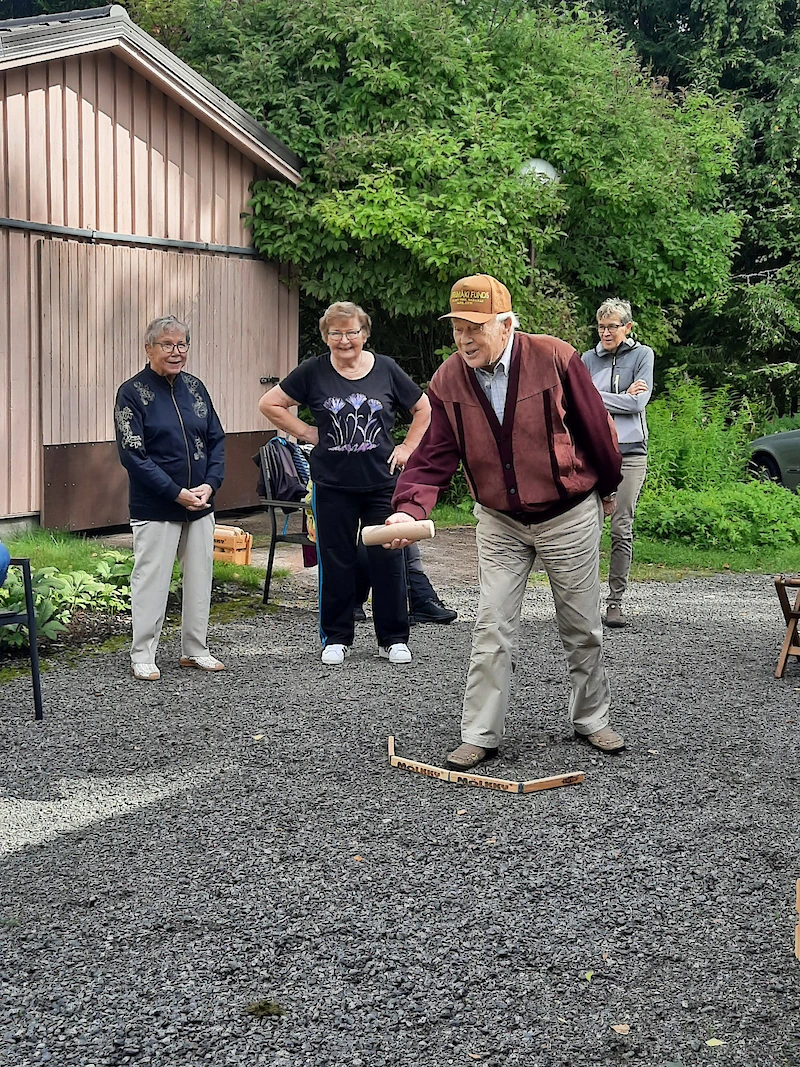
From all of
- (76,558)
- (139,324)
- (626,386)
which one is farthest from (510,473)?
(139,324)

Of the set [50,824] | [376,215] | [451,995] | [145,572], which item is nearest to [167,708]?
[145,572]

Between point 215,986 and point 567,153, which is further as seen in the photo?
point 567,153

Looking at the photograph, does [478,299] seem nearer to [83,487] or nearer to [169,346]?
[169,346]

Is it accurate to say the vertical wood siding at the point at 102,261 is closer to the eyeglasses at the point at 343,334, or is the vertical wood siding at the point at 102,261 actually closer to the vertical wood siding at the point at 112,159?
the vertical wood siding at the point at 112,159

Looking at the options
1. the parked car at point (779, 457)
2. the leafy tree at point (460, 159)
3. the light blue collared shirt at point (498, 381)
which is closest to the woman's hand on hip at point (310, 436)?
the light blue collared shirt at point (498, 381)

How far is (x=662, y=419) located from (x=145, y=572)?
29.8ft

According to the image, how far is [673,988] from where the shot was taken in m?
3.60

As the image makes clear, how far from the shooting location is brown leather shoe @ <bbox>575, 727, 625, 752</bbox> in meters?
5.70

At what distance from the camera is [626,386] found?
820cm

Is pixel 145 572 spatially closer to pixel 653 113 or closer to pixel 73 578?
pixel 73 578

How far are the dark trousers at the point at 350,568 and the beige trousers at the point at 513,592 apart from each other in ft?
5.77

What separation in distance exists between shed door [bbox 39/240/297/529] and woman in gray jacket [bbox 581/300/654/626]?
5201 millimetres

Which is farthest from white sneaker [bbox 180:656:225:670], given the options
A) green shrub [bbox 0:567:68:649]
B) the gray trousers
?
Result: the gray trousers

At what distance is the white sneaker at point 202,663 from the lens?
734cm
